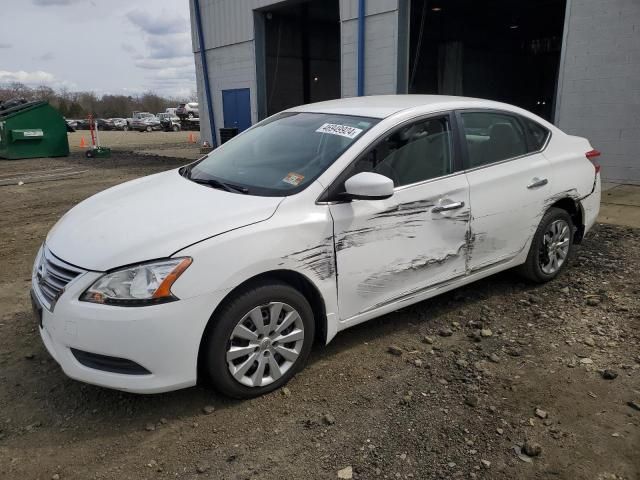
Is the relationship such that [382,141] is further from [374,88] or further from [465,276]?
[374,88]

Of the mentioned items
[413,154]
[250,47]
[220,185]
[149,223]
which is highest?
[250,47]

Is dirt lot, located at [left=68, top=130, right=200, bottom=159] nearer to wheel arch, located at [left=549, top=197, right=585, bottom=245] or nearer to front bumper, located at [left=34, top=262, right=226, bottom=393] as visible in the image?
wheel arch, located at [left=549, top=197, right=585, bottom=245]

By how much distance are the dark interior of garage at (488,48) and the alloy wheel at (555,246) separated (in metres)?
14.8

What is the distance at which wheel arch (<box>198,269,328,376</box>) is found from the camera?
2662 mm

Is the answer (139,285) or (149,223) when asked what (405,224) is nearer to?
(149,223)

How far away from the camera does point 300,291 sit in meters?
3.01

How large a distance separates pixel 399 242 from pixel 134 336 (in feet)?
5.52

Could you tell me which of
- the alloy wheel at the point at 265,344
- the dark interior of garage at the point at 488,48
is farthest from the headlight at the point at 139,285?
the dark interior of garage at the point at 488,48

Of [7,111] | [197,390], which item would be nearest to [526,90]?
[7,111]

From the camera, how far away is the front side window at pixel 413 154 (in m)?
3.29

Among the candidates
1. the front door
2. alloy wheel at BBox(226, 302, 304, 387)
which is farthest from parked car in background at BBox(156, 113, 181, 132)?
alloy wheel at BBox(226, 302, 304, 387)

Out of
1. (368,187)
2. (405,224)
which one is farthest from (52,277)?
(405,224)

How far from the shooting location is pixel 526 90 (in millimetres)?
25391

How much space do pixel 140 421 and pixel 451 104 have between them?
296 centimetres
